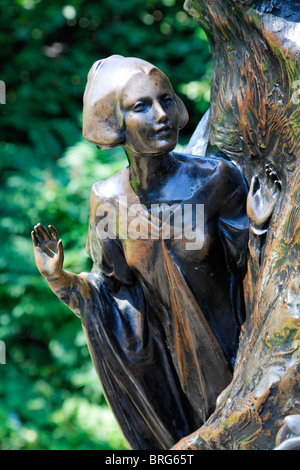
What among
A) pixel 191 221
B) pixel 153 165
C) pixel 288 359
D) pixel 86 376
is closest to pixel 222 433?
pixel 288 359

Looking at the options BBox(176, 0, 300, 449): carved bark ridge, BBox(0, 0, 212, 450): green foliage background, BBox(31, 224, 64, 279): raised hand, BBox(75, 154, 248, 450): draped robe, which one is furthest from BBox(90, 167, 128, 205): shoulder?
BBox(0, 0, 212, 450): green foliage background

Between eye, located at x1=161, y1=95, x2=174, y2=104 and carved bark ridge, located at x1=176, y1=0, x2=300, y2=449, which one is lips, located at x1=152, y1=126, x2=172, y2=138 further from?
carved bark ridge, located at x1=176, y1=0, x2=300, y2=449

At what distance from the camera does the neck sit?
183 centimetres

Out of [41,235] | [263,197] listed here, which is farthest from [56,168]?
[263,197]

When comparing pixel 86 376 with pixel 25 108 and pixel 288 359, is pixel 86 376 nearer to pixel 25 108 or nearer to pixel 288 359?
pixel 25 108

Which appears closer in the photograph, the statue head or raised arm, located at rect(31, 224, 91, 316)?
the statue head

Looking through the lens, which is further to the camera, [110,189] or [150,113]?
[110,189]

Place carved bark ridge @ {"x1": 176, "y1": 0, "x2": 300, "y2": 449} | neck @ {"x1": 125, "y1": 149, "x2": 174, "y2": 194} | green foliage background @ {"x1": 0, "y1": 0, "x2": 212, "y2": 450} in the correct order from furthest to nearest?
green foliage background @ {"x1": 0, "y1": 0, "x2": 212, "y2": 450}, neck @ {"x1": 125, "y1": 149, "x2": 174, "y2": 194}, carved bark ridge @ {"x1": 176, "y1": 0, "x2": 300, "y2": 449}

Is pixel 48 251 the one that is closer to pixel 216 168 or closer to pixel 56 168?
pixel 216 168

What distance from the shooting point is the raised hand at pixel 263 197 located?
68.4 inches

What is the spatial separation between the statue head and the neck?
0.19 ft

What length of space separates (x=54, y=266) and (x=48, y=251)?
4cm

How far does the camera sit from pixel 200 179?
1.84 m

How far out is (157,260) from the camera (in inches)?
74.2
